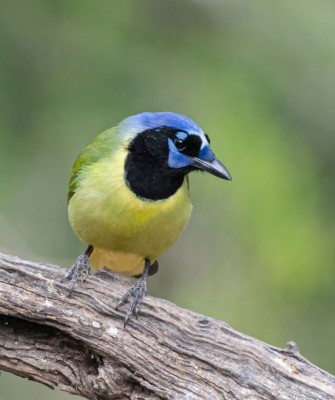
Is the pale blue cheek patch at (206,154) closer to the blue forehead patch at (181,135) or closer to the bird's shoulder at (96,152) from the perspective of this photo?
the blue forehead patch at (181,135)

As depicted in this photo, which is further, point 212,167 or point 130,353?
point 212,167

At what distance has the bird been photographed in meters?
5.09

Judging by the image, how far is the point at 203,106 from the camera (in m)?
7.32

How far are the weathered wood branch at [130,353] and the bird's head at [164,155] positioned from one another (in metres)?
0.77

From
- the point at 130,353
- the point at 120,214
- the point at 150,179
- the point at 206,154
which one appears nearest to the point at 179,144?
Answer: the point at 206,154

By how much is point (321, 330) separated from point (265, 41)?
2499mm

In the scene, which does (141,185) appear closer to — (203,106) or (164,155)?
(164,155)

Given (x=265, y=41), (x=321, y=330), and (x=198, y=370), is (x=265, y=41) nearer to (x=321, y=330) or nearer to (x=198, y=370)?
(x=321, y=330)

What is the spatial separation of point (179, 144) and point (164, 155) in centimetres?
11

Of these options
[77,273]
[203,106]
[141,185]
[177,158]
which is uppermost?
[203,106]

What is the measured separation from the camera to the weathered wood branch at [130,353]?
4465 mm

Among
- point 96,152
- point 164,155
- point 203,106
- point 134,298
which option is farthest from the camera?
point 203,106

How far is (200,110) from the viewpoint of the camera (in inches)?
291

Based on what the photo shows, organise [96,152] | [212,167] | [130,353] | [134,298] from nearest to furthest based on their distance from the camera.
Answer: [130,353] → [134,298] → [212,167] → [96,152]
